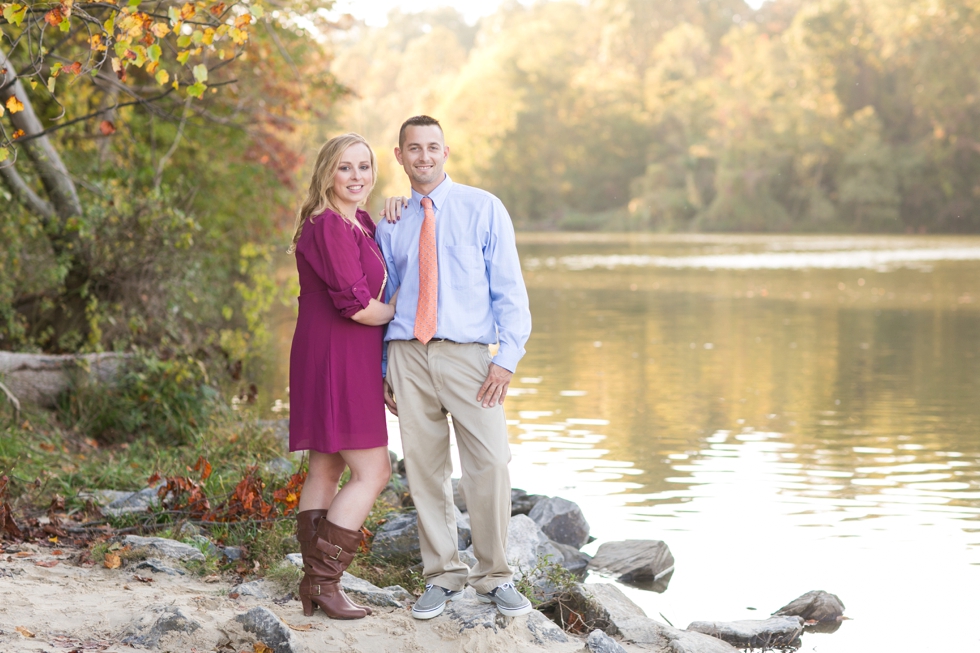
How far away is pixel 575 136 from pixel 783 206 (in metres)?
17.6

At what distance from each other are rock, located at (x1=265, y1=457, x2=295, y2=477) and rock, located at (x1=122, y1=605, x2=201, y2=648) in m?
2.14

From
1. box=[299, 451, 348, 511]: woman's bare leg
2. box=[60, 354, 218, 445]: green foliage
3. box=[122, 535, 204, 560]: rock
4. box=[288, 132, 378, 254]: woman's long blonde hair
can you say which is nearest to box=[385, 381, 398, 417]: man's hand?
box=[299, 451, 348, 511]: woman's bare leg

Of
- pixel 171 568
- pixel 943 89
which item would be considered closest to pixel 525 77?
pixel 943 89

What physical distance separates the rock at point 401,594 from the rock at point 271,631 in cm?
72

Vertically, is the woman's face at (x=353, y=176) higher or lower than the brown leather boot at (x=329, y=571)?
higher

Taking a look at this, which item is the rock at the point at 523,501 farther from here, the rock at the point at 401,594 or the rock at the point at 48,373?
the rock at the point at 48,373

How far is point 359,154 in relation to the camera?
4.02m

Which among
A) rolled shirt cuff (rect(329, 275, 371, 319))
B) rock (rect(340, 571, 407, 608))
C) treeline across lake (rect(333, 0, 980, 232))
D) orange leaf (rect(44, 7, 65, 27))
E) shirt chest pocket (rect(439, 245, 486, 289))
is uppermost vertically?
treeline across lake (rect(333, 0, 980, 232))

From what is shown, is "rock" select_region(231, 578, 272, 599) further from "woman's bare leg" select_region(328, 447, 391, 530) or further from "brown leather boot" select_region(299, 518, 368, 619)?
"woman's bare leg" select_region(328, 447, 391, 530)

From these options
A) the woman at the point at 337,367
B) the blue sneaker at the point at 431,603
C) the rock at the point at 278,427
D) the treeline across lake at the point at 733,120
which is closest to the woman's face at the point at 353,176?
the woman at the point at 337,367

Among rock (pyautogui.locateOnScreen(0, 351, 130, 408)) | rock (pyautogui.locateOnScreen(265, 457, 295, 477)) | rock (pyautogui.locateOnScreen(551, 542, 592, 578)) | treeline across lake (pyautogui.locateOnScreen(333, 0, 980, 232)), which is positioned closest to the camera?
rock (pyautogui.locateOnScreen(551, 542, 592, 578))

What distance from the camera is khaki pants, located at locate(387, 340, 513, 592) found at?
3.98 metres

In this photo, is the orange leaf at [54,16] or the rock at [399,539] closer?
the orange leaf at [54,16]

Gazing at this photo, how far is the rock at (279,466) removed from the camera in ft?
19.8
